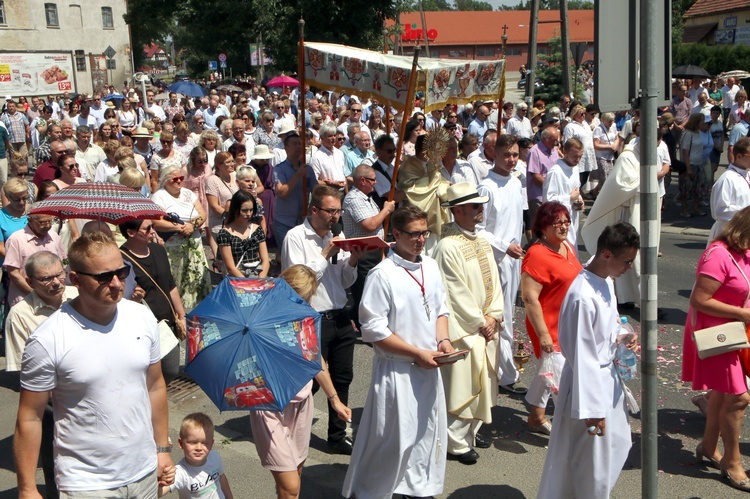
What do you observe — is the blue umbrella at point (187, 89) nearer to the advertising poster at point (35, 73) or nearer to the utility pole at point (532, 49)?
the utility pole at point (532, 49)

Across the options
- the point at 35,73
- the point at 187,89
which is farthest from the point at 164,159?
the point at 35,73

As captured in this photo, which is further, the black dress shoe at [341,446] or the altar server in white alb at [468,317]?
the black dress shoe at [341,446]

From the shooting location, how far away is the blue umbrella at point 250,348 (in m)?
4.19

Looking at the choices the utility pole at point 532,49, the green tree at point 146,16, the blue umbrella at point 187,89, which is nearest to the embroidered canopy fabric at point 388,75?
the utility pole at point 532,49

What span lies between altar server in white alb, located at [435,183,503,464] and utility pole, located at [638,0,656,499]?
1.79m

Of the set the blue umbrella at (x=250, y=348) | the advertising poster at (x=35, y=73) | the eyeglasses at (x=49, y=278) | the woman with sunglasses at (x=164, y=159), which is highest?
the advertising poster at (x=35, y=73)

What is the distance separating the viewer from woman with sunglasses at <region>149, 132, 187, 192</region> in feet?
34.6

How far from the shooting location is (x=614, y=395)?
15.1ft

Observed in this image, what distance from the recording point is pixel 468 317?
5.71 metres

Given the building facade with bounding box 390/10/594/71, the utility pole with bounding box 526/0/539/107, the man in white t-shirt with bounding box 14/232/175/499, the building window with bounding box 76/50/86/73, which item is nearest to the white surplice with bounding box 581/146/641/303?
the man in white t-shirt with bounding box 14/232/175/499

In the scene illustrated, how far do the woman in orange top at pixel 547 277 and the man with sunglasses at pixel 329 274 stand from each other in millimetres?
1238

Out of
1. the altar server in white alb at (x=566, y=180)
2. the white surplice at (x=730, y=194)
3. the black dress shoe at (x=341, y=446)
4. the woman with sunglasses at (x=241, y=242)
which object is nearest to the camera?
the black dress shoe at (x=341, y=446)

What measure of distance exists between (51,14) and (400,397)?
5685 cm

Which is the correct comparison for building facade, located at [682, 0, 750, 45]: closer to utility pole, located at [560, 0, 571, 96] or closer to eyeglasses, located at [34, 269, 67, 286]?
utility pole, located at [560, 0, 571, 96]
